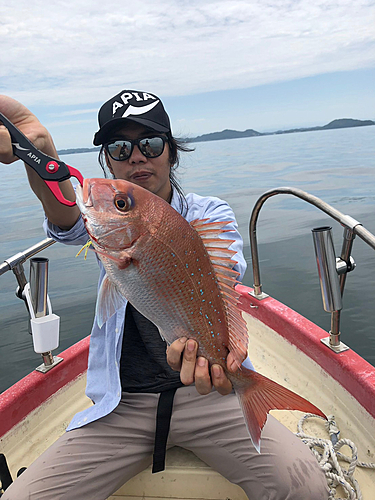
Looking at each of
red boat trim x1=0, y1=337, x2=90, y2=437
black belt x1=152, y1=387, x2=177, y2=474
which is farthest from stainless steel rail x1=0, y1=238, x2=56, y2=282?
black belt x1=152, y1=387, x2=177, y2=474

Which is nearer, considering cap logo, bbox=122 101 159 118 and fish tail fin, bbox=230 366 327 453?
fish tail fin, bbox=230 366 327 453

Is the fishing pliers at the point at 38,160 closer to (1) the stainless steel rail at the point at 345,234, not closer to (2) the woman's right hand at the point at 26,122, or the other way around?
(2) the woman's right hand at the point at 26,122

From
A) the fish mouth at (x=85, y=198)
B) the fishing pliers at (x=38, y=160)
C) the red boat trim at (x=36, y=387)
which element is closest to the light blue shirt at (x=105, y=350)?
the fishing pliers at (x=38, y=160)

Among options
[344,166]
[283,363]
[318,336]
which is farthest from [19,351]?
[344,166]

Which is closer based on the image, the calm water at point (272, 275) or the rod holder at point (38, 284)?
the rod holder at point (38, 284)

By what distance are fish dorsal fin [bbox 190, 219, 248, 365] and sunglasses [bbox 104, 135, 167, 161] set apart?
2.38ft

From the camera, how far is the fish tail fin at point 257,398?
1.56 metres

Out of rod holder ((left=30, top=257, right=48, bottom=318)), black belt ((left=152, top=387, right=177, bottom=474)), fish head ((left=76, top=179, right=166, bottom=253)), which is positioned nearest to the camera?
fish head ((left=76, top=179, right=166, bottom=253))

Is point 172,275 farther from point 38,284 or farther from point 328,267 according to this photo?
point 38,284

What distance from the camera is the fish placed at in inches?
53.9

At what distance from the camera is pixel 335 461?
7.25ft

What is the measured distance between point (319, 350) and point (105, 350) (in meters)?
1.62

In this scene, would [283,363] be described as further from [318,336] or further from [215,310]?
[215,310]

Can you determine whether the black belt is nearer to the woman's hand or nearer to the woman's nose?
the woman's hand
